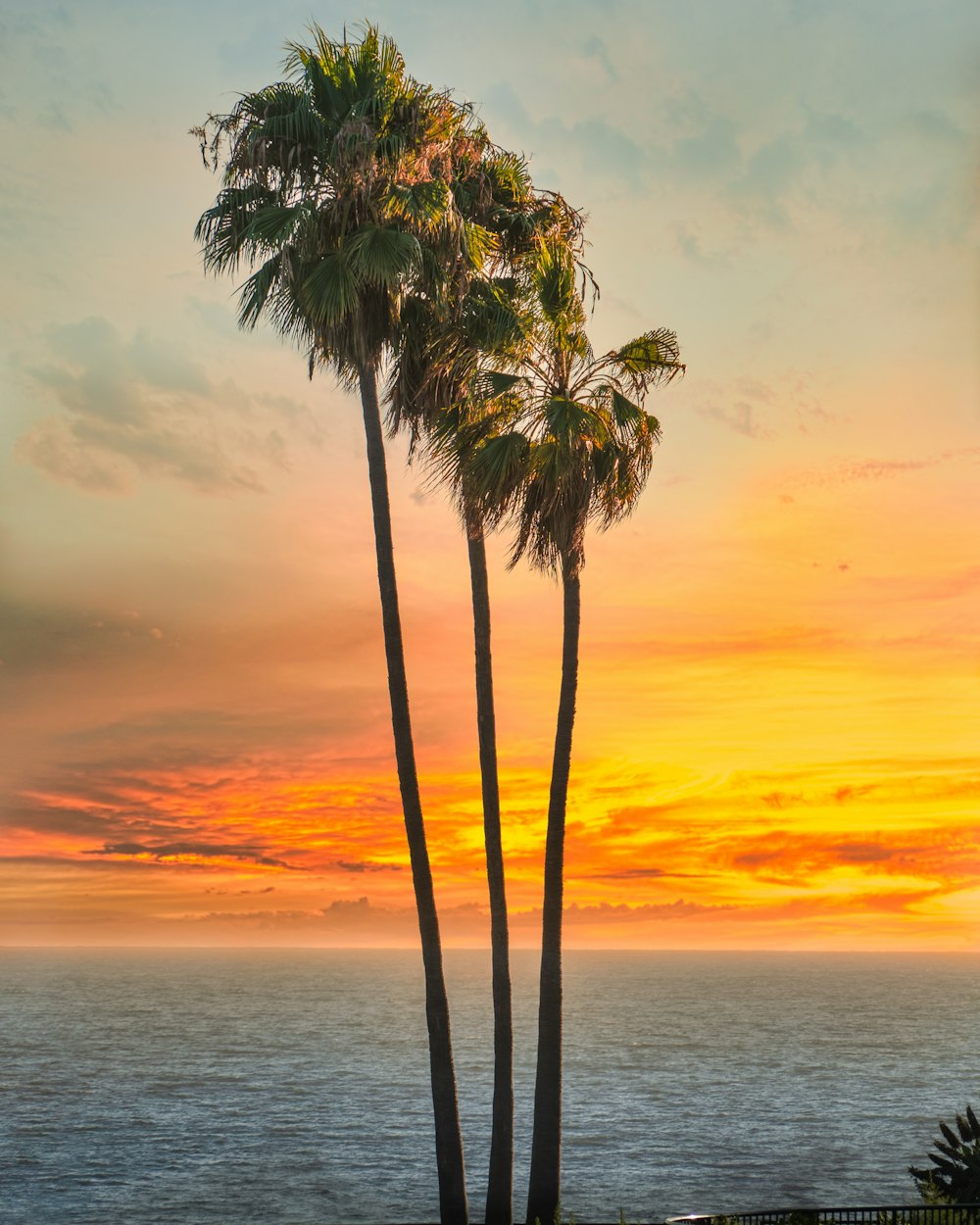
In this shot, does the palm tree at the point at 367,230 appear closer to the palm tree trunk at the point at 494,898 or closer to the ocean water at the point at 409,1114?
the palm tree trunk at the point at 494,898

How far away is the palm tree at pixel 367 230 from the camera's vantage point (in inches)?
800

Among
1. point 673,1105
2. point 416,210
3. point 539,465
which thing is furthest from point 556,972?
point 673,1105

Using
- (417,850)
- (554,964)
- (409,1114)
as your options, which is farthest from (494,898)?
(409,1114)

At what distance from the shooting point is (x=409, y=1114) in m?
56.5

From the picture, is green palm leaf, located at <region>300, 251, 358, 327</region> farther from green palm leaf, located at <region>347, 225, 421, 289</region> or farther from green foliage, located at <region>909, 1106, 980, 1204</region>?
green foliage, located at <region>909, 1106, 980, 1204</region>

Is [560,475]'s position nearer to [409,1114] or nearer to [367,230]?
[367,230]

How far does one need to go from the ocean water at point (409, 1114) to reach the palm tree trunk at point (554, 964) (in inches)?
149

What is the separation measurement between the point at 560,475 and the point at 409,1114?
44.2 meters

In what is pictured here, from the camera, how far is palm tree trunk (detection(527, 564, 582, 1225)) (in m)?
20.5

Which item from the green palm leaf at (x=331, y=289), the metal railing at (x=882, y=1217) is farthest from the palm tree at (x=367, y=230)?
the metal railing at (x=882, y=1217)

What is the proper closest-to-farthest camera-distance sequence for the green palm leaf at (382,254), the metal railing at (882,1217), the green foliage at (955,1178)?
the metal railing at (882,1217), the green foliage at (955,1178), the green palm leaf at (382,254)

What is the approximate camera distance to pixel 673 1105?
200 ft

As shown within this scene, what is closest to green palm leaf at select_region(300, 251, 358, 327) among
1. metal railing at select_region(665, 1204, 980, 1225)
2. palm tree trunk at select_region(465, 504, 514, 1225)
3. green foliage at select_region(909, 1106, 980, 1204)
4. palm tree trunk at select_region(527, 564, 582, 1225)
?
palm tree trunk at select_region(465, 504, 514, 1225)

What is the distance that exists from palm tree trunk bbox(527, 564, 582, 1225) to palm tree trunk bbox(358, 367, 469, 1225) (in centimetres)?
139
